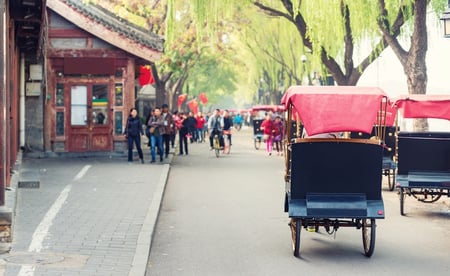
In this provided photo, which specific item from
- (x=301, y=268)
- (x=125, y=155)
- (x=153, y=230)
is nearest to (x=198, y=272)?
(x=301, y=268)

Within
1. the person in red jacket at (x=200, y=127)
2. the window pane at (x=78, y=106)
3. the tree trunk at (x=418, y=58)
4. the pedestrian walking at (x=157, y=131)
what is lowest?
the person in red jacket at (x=200, y=127)

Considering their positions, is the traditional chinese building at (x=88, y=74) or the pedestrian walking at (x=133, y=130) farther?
the traditional chinese building at (x=88, y=74)

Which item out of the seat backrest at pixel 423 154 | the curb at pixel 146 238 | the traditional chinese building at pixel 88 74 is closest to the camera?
the curb at pixel 146 238

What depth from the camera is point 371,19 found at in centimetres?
2400

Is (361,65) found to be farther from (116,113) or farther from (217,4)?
(116,113)

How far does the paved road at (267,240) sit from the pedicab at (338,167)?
1.44 feet

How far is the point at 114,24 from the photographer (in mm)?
27031

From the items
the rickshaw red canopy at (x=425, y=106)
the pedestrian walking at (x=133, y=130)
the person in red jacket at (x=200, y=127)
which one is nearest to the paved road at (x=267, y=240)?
the rickshaw red canopy at (x=425, y=106)

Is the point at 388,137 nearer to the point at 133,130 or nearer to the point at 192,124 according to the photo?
the point at 133,130

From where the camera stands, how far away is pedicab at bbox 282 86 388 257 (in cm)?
1017

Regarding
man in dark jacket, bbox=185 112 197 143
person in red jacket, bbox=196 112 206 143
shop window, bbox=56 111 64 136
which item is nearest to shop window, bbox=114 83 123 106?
shop window, bbox=56 111 64 136

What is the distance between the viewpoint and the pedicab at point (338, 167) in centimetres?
1017

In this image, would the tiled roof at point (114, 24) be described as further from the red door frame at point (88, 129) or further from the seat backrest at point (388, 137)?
the seat backrest at point (388, 137)

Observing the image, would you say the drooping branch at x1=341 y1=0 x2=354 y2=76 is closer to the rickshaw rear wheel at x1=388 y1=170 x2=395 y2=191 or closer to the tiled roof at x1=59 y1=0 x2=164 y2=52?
the tiled roof at x1=59 y1=0 x2=164 y2=52
